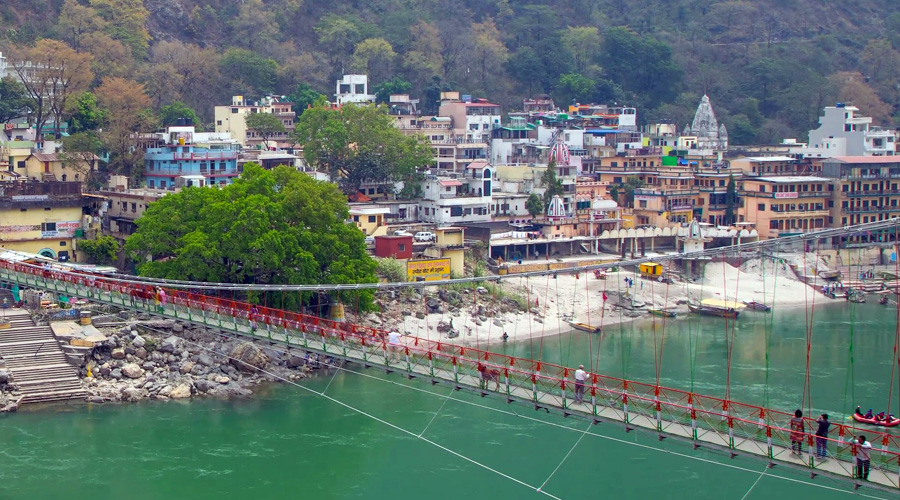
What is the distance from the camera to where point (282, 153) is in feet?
107

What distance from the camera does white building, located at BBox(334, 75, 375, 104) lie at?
130 feet

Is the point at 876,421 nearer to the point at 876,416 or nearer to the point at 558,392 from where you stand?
the point at 876,416

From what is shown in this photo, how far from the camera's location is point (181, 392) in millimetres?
19281

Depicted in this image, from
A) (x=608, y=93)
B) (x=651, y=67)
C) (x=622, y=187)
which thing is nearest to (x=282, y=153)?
(x=622, y=187)

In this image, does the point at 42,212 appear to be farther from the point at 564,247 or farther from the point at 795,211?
the point at 795,211

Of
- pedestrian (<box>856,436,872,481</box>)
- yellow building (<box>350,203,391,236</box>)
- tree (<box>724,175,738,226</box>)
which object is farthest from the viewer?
tree (<box>724,175,738,226</box>)

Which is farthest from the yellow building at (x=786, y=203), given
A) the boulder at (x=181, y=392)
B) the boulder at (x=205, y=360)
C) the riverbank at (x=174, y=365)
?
the boulder at (x=181, y=392)

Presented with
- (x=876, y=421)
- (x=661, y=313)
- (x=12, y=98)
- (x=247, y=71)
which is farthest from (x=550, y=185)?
(x=876, y=421)

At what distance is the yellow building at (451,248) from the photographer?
2650cm

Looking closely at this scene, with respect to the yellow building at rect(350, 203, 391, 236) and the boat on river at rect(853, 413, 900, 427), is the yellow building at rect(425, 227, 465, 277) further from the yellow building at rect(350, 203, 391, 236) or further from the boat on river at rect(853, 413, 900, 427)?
the boat on river at rect(853, 413, 900, 427)

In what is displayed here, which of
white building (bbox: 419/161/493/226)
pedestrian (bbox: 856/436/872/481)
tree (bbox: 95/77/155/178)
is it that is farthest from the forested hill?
pedestrian (bbox: 856/436/872/481)

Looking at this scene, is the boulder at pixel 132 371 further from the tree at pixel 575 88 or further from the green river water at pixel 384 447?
the tree at pixel 575 88

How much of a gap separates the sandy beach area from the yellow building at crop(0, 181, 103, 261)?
5963 millimetres

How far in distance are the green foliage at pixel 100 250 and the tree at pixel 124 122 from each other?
176 inches
